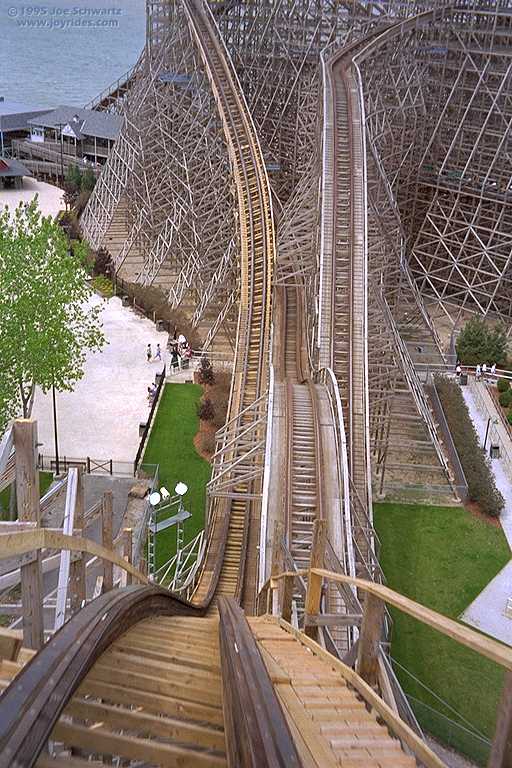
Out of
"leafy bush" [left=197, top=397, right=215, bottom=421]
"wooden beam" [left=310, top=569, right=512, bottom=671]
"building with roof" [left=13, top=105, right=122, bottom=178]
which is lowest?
"wooden beam" [left=310, top=569, right=512, bottom=671]

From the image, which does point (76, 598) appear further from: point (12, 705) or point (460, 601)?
point (460, 601)

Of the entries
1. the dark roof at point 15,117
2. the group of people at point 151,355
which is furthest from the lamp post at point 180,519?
the dark roof at point 15,117

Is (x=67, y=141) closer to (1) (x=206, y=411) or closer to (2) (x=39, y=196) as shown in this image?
(2) (x=39, y=196)

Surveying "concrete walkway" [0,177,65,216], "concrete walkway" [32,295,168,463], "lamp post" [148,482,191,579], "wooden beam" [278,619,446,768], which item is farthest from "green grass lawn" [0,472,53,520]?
"concrete walkway" [0,177,65,216]

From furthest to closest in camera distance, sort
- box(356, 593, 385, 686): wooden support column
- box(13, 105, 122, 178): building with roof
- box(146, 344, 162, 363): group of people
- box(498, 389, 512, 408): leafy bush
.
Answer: box(13, 105, 122, 178): building with roof < box(146, 344, 162, 363): group of people < box(498, 389, 512, 408): leafy bush < box(356, 593, 385, 686): wooden support column

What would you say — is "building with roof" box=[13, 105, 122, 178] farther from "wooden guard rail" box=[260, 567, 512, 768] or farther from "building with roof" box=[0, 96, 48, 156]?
"wooden guard rail" box=[260, 567, 512, 768]

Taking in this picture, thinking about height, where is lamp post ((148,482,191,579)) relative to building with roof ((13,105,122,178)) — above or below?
below
